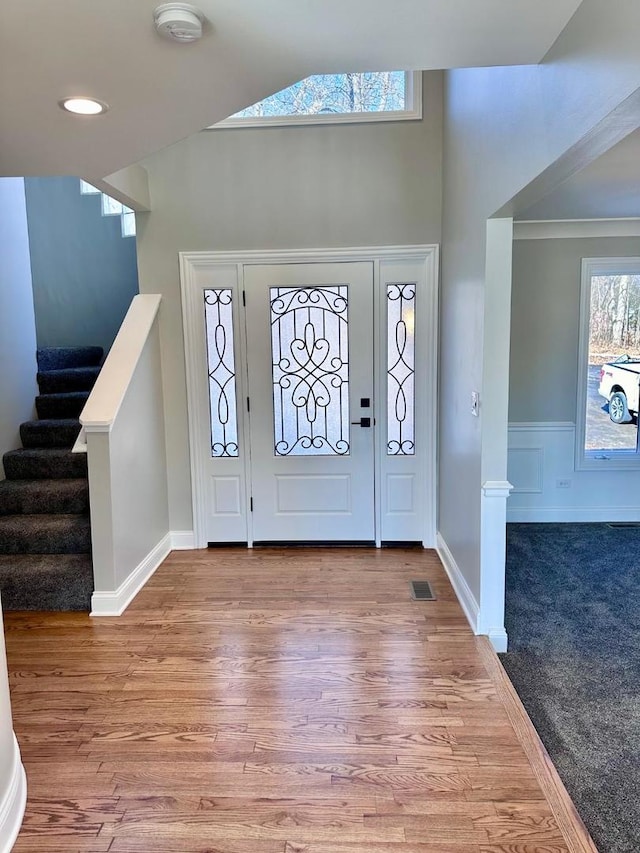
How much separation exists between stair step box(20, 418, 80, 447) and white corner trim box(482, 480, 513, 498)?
9.70 feet

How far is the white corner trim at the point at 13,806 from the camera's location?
1628 mm

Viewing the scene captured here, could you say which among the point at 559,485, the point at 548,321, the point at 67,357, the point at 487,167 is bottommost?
the point at 559,485

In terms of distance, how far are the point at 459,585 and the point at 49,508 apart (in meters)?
2.71

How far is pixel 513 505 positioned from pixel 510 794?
10.1ft

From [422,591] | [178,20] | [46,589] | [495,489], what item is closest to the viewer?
[178,20]

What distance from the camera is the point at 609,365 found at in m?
4.57

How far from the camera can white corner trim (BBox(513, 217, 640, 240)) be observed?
14.0ft

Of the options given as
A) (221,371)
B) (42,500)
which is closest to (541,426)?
(221,371)

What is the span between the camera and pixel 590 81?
148 cm

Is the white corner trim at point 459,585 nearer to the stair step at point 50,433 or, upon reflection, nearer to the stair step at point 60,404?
the stair step at point 50,433

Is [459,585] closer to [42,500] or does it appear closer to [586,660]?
[586,660]

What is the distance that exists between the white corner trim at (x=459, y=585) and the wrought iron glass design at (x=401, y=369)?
2.39ft

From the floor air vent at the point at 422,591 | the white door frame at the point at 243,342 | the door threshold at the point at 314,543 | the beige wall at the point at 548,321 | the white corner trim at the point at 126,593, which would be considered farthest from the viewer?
the beige wall at the point at 548,321

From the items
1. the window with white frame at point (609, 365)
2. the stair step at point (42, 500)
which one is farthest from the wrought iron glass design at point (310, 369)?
the window with white frame at point (609, 365)
